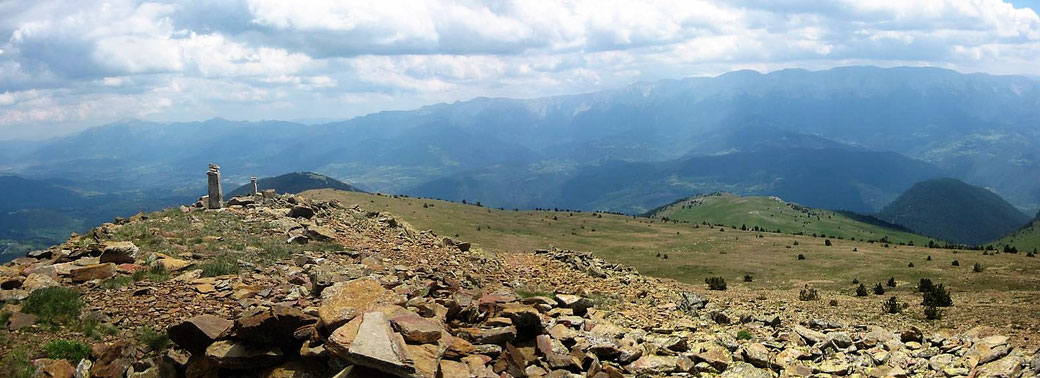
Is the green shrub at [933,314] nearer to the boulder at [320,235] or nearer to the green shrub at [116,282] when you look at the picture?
the boulder at [320,235]

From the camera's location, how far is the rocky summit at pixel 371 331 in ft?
36.5

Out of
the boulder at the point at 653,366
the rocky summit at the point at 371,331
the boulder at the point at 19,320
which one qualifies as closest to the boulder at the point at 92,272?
the rocky summit at the point at 371,331

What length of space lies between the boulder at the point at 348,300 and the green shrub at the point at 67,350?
16.4ft

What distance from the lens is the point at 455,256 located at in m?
26.6

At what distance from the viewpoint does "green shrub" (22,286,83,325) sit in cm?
1330

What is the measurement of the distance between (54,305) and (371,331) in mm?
9270

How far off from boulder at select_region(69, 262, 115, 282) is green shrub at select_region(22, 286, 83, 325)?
1.44 metres

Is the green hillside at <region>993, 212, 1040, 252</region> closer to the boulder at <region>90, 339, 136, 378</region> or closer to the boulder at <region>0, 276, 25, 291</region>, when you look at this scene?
the boulder at <region>90, 339, 136, 378</region>

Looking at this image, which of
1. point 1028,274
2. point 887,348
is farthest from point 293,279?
point 1028,274

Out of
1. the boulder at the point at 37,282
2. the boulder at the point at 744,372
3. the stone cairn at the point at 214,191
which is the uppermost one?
the stone cairn at the point at 214,191

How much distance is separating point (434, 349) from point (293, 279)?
781cm

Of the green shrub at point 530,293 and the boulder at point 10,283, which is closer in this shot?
the boulder at point 10,283

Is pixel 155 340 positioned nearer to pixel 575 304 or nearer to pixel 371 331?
pixel 371 331

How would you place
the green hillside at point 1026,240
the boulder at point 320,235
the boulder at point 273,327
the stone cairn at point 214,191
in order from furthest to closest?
1. the green hillside at point 1026,240
2. the stone cairn at point 214,191
3. the boulder at point 320,235
4. the boulder at point 273,327
